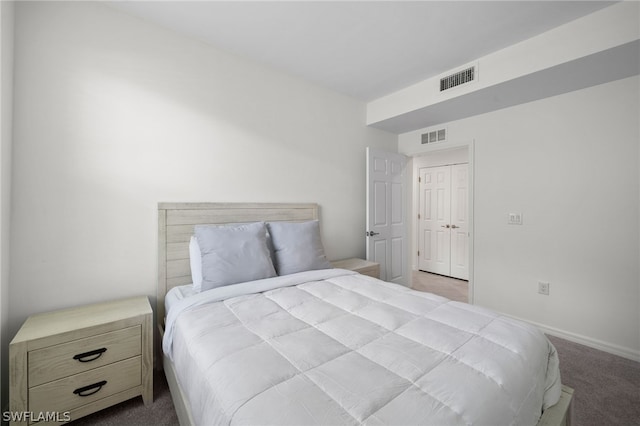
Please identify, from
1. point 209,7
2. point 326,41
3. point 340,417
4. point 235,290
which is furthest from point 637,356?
point 209,7

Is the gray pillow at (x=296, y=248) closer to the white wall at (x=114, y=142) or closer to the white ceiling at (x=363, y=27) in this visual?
the white wall at (x=114, y=142)

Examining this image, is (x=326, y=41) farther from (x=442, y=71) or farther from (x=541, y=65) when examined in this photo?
(x=541, y=65)

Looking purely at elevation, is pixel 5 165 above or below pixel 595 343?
above

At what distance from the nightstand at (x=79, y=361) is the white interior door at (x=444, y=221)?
4618mm

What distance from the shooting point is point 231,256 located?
1.89 metres

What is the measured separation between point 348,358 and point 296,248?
4.28ft

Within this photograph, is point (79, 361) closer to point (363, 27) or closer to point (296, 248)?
point (296, 248)

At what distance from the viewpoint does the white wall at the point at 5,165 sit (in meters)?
1.41

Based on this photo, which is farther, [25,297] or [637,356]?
[637,356]

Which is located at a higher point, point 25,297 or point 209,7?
point 209,7

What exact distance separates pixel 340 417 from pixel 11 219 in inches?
85.8

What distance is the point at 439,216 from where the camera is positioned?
505 cm

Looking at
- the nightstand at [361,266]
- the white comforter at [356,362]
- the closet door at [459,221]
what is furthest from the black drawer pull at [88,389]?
the closet door at [459,221]

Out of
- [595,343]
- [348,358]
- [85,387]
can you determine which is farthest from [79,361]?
[595,343]
